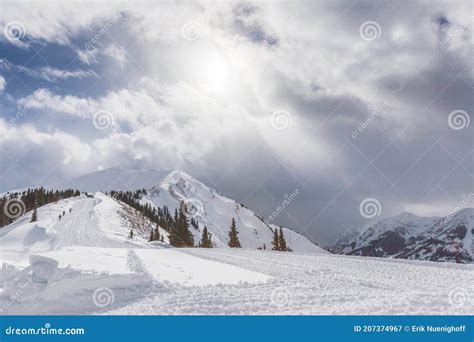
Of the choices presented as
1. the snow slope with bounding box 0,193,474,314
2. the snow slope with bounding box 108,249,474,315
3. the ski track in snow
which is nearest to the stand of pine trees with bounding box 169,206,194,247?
the ski track in snow

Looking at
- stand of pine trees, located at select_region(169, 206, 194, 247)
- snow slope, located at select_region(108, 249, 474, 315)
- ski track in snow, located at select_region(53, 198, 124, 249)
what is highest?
ski track in snow, located at select_region(53, 198, 124, 249)

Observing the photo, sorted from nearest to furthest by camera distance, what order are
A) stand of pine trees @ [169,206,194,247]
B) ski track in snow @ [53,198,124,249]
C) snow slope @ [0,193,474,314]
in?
snow slope @ [0,193,474,314] < stand of pine trees @ [169,206,194,247] < ski track in snow @ [53,198,124,249]

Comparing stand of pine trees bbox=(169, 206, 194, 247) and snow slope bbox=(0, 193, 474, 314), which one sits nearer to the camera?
snow slope bbox=(0, 193, 474, 314)

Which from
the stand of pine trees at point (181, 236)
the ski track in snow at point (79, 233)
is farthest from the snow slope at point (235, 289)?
the stand of pine trees at point (181, 236)

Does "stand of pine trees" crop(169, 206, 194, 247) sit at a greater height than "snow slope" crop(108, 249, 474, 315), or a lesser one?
greater

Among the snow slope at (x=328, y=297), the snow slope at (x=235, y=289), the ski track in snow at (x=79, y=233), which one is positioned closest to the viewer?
the snow slope at (x=328, y=297)

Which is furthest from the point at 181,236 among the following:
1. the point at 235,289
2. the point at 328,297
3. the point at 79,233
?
the point at 328,297

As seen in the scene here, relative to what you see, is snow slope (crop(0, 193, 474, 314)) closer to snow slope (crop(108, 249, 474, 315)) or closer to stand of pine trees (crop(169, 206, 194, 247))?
snow slope (crop(108, 249, 474, 315))

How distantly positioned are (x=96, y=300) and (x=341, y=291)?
6849 millimetres

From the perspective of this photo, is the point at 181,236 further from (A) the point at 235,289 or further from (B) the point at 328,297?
(B) the point at 328,297

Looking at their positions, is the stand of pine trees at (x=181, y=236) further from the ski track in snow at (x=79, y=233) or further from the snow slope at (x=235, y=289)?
the snow slope at (x=235, y=289)
